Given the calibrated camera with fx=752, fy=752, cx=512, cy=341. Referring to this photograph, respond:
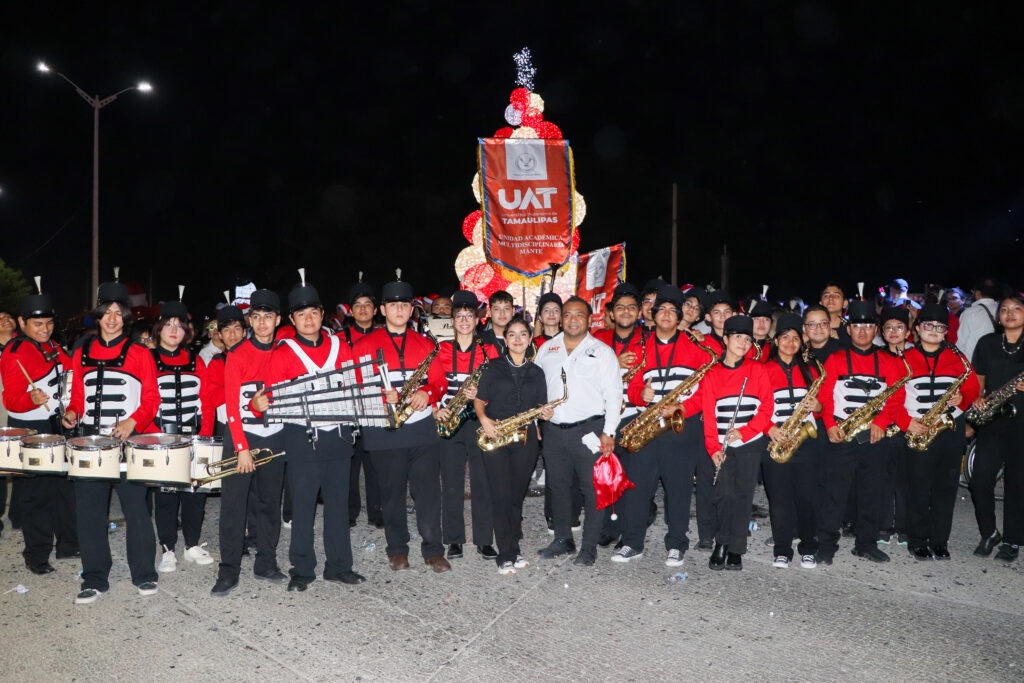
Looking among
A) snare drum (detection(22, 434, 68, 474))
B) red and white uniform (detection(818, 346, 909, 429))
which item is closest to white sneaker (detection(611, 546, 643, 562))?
red and white uniform (detection(818, 346, 909, 429))

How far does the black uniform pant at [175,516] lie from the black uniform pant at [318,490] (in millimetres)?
1200

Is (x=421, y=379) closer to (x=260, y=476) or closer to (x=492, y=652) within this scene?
(x=260, y=476)

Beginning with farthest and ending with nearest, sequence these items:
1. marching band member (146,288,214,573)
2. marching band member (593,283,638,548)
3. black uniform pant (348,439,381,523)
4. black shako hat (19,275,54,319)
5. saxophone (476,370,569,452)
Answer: black uniform pant (348,439,381,523) → marching band member (593,283,638,548) → black shako hat (19,275,54,319) → marching band member (146,288,214,573) → saxophone (476,370,569,452)

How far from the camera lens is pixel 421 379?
654 cm

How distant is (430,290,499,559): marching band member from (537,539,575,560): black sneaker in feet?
1.52

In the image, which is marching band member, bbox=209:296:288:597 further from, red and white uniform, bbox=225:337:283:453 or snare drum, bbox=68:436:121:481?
snare drum, bbox=68:436:121:481

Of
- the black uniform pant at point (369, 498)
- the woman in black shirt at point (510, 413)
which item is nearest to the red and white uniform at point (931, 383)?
the woman in black shirt at point (510, 413)

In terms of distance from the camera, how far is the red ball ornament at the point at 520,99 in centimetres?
1568

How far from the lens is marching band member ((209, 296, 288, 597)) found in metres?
5.84

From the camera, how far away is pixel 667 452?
676cm

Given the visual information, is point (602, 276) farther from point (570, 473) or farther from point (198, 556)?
point (198, 556)

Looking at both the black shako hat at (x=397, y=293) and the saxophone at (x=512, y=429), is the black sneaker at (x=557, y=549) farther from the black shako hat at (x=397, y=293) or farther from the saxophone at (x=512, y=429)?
the black shako hat at (x=397, y=293)

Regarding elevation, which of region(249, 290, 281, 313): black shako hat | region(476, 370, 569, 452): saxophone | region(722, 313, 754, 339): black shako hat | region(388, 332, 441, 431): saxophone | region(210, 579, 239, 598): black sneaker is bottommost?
region(210, 579, 239, 598): black sneaker

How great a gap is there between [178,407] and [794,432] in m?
5.50
